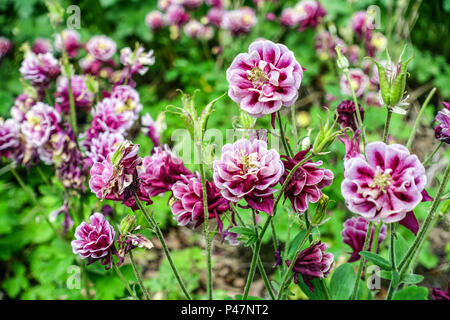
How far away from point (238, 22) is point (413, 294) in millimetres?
2107

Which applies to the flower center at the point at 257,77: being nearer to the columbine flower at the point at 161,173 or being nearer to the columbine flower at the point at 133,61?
the columbine flower at the point at 161,173

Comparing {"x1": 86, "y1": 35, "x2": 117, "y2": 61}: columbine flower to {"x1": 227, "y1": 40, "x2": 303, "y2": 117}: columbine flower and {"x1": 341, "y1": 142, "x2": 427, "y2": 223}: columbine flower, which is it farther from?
{"x1": 341, "y1": 142, "x2": 427, "y2": 223}: columbine flower

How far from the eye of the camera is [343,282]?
1.17m

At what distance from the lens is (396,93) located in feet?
2.66

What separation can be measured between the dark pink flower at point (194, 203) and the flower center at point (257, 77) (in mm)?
251

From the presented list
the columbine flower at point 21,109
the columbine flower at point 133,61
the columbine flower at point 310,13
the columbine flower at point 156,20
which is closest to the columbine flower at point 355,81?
the columbine flower at point 310,13

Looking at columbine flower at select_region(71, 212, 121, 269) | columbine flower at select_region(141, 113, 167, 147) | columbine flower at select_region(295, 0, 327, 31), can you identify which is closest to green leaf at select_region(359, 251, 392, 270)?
columbine flower at select_region(71, 212, 121, 269)

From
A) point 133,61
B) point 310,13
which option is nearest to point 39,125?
point 133,61

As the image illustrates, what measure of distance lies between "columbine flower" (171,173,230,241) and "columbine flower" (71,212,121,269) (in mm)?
165

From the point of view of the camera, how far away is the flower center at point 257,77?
0.82 m

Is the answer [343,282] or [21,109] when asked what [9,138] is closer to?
[21,109]
